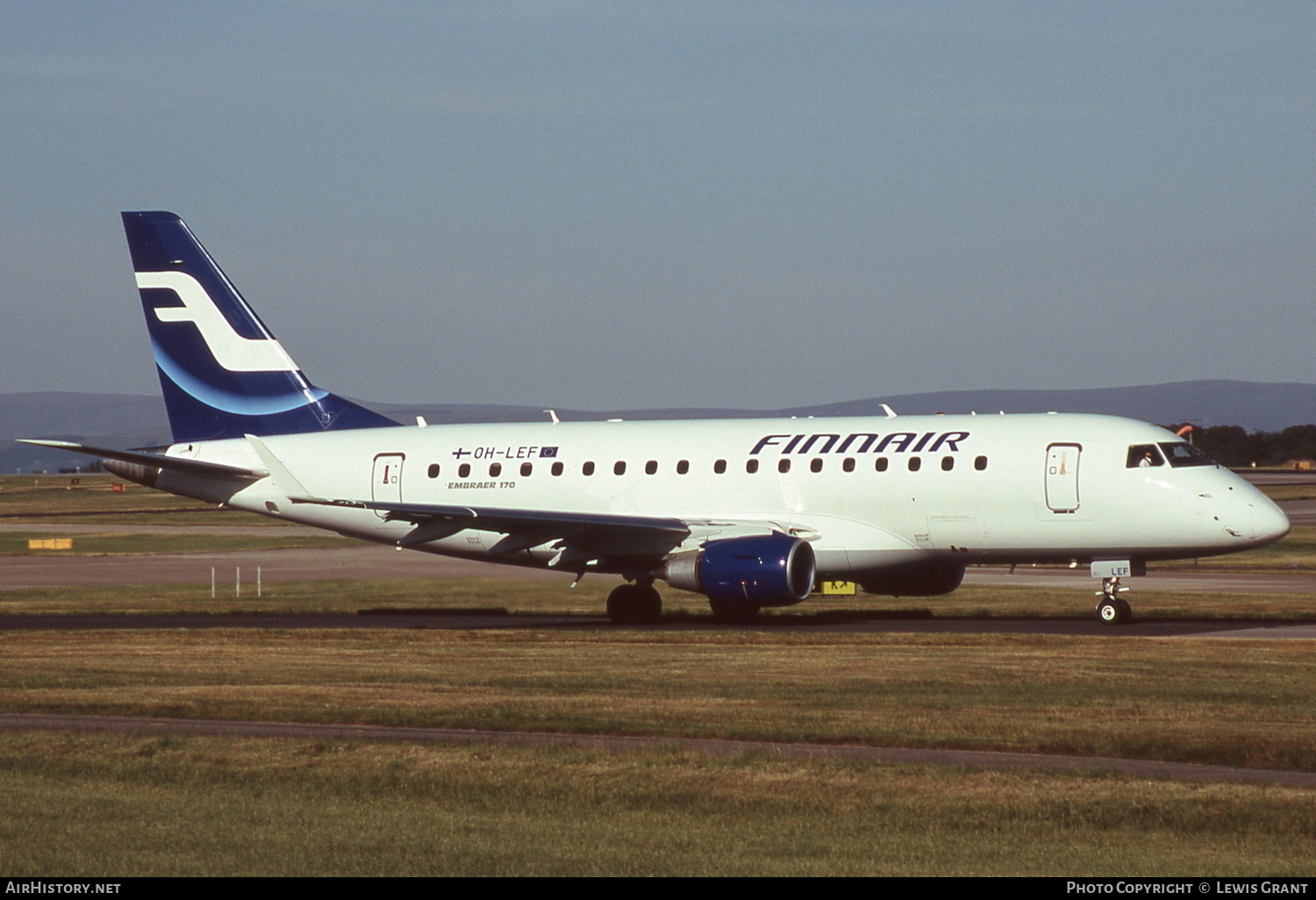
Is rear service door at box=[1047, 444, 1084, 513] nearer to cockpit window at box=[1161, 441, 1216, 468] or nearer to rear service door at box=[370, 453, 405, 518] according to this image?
cockpit window at box=[1161, 441, 1216, 468]

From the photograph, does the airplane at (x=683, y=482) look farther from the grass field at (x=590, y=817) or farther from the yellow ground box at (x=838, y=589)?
the grass field at (x=590, y=817)

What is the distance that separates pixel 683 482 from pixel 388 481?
8003 millimetres

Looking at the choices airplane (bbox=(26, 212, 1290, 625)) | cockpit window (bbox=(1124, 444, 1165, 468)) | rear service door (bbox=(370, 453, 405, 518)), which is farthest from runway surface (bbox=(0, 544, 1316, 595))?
cockpit window (bbox=(1124, 444, 1165, 468))

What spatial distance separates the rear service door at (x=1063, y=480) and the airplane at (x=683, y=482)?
36 millimetres

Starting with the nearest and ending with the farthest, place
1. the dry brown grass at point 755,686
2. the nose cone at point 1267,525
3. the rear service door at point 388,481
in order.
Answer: the dry brown grass at point 755,686
the nose cone at point 1267,525
the rear service door at point 388,481

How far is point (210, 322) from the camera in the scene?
4291 centimetres

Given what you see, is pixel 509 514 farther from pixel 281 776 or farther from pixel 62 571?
pixel 62 571

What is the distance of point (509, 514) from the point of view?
119ft

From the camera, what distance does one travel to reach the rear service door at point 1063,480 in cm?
3419

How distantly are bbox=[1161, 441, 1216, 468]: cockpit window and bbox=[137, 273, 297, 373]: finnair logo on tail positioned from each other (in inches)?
872

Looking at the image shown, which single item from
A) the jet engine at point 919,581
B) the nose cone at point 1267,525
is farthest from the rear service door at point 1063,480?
the nose cone at point 1267,525

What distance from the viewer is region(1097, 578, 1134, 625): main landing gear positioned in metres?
33.9
